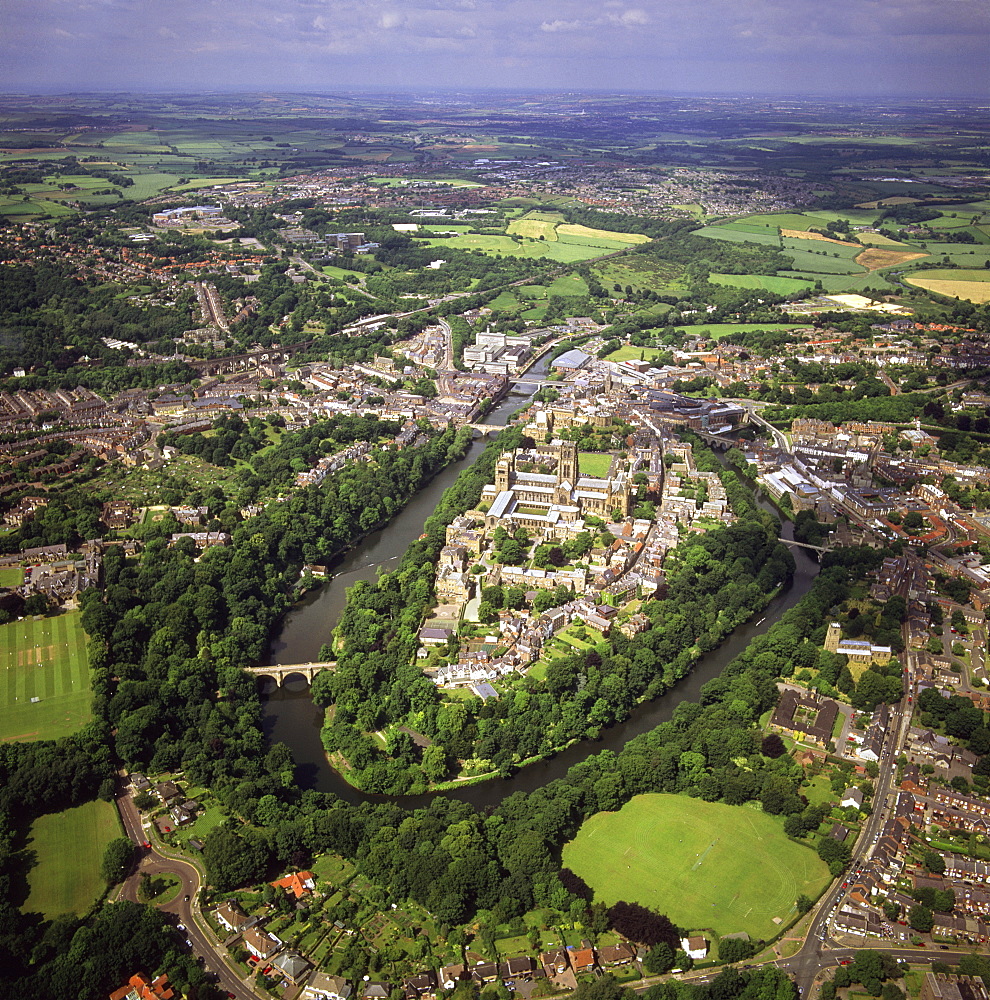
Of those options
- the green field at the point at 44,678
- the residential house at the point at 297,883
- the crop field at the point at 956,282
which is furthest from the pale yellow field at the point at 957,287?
the residential house at the point at 297,883

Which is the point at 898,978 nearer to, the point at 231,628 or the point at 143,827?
the point at 143,827

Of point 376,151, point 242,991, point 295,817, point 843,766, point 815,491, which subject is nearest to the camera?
point 242,991

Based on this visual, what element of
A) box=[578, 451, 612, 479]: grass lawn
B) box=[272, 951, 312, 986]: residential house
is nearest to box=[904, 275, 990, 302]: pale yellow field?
box=[578, 451, 612, 479]: grass lawn

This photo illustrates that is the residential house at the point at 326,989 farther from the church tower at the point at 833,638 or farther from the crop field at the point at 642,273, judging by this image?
the crop field at the point at 642,273

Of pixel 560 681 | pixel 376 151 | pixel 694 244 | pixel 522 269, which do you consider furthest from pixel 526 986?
pixel 376 151

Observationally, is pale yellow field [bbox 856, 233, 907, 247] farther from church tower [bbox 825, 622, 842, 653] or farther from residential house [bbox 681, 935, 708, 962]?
residential house [bbox 681, 935, 708, 962]

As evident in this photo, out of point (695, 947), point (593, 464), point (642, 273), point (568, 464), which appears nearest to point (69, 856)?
point (695, 947)

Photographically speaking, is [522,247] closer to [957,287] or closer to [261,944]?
[957,287]
